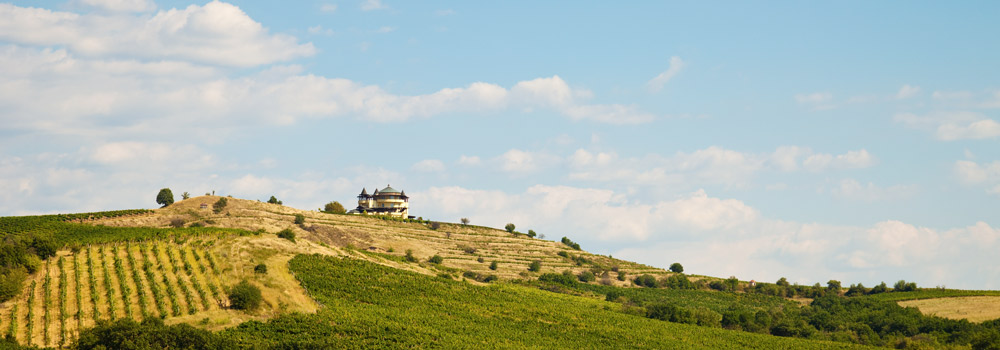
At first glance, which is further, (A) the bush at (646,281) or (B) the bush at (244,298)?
(A) the bush at (646,281)

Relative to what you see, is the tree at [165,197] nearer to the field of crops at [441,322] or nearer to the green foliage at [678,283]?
the field of crops at [441,322]

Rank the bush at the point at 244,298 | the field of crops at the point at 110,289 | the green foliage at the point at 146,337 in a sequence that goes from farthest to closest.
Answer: the bush at the point at 244,298
the field of crops at the point at 110,289
the green foliage at the point at 146,337

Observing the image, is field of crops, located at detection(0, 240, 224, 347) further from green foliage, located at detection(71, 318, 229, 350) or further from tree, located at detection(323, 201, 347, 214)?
tree, located at detection(323, 201, 347, 214)

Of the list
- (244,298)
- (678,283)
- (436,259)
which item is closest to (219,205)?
(436,259)

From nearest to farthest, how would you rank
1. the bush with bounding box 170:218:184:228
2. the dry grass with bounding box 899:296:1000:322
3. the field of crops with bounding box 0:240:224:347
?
the field of crops with bounding box 0:240:224:347, the dry grass with bounding box 899:296:1000:322, the bush with bounding box 170:218:184:228

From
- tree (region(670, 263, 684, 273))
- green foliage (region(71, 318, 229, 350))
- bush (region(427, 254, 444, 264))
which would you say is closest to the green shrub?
bush (region(427, 254, 444, 264))

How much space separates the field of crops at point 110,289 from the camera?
225ft

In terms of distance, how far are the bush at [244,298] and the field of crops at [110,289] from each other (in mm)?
1640

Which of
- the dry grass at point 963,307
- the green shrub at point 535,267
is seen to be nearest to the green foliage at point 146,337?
the green shrub at point 535,267

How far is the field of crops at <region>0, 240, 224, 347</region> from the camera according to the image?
68688mm

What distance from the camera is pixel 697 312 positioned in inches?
3994

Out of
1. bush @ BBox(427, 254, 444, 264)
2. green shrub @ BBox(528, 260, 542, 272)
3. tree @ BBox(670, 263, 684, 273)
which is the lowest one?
bush @ BBox(427, 254, 444, 264)

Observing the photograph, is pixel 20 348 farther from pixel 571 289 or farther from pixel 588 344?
pixel 571 289

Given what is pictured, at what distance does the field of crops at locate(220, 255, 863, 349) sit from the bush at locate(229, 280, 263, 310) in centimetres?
293
